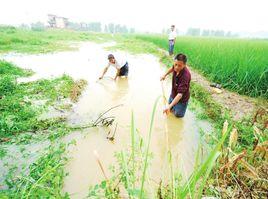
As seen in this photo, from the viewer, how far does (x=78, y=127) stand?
3707mm

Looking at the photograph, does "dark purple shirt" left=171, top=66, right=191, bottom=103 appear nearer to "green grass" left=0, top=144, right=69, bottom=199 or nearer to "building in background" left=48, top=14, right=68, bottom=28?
"green grass" left=0, top=144, right=69, bottom=199

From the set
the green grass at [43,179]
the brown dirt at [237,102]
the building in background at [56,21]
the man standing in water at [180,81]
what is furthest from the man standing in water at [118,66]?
the building in background at [56,21]

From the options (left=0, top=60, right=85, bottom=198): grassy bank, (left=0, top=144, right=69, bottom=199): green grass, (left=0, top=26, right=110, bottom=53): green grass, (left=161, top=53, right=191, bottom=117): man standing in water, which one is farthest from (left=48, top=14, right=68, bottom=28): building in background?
(left=0, top=144, right=69, bottom=199): green grass

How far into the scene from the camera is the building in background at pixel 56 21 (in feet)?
166

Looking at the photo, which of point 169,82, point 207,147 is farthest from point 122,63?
point 207,147

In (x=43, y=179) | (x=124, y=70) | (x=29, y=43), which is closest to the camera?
(x=43, y=179)

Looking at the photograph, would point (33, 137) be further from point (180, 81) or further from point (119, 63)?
point (119, 63)

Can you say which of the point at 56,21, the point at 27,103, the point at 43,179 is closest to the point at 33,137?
the point at 27,103

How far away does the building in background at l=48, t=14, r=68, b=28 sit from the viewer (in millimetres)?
50469

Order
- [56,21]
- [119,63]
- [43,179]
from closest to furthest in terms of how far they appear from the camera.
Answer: [43,179]
[119,63]
[56,21]

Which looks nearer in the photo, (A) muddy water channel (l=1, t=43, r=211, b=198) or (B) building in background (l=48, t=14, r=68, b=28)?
(A) muddy water channel (l=1, t=43, r=211, b=198)

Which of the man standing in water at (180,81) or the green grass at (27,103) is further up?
the man standing in water at (180,81)

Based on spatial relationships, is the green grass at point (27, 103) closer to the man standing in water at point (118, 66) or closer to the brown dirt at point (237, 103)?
the man standing in water at point (118, 66)

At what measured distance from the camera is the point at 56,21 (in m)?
51.6
